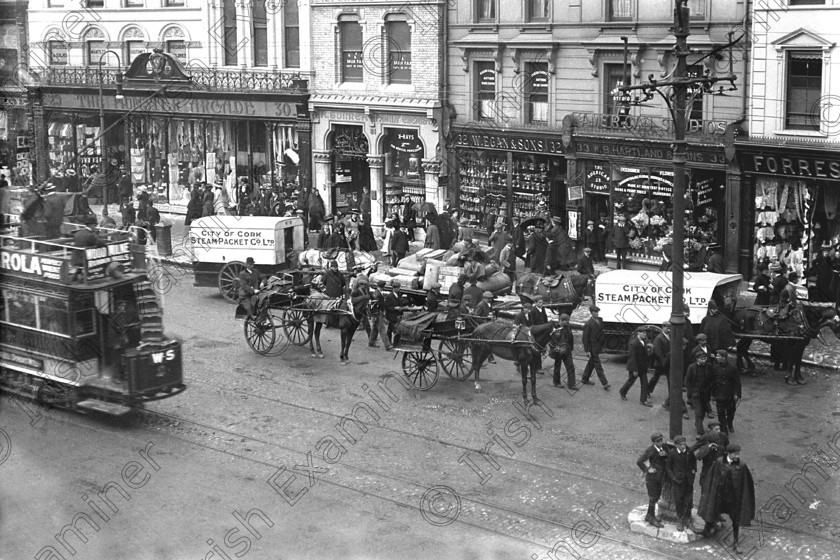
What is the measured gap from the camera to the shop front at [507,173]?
113 feet

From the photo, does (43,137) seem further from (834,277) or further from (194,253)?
(834,277)

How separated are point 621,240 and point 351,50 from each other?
1252cm

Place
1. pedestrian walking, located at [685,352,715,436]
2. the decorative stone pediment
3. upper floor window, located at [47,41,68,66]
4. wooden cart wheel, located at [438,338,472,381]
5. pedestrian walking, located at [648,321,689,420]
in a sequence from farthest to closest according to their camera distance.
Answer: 1. upper floor window, located at [47,41,68,66]
2. the decorative stone pediment
3. wooden cart wheel, located at [438,338,472,381]
4. pedestrian walking, located at [648,321,689,420]
5. pedestrian walking, located at [685,352,715,436]

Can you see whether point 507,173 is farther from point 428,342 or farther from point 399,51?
point 428,342

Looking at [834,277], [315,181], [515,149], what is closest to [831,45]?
[834,277]

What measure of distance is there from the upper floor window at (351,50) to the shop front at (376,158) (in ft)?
3.88

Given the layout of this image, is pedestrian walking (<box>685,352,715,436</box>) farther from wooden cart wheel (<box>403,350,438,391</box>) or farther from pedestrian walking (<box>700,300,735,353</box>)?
wooden cart wheel (<box>403,350,438,391</box>)

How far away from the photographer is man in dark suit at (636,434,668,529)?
15695mm

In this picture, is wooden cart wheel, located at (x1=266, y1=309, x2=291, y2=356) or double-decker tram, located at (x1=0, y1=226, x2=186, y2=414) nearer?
double-decker tram, located at (x1=0, y1=226, x2=186, y2=414)

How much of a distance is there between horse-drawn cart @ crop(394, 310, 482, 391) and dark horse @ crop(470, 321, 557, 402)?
0.96 feet

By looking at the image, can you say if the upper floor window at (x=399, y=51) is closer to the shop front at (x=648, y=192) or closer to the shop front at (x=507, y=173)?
the shop front at (x=507, y=173)

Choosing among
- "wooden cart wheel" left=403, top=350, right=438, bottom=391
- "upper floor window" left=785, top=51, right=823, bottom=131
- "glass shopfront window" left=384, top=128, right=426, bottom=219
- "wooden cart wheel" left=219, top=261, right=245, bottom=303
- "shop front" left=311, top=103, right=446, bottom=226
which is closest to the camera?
"wooden cart wheel" left=403, top=350, right=438, bottom=391

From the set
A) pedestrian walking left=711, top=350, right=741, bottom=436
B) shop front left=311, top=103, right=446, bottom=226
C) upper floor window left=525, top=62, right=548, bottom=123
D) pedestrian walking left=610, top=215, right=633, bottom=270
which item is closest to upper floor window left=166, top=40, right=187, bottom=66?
shop front left=311, top=103, right=446, bottom=226

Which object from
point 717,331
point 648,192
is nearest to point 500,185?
point 648,192
